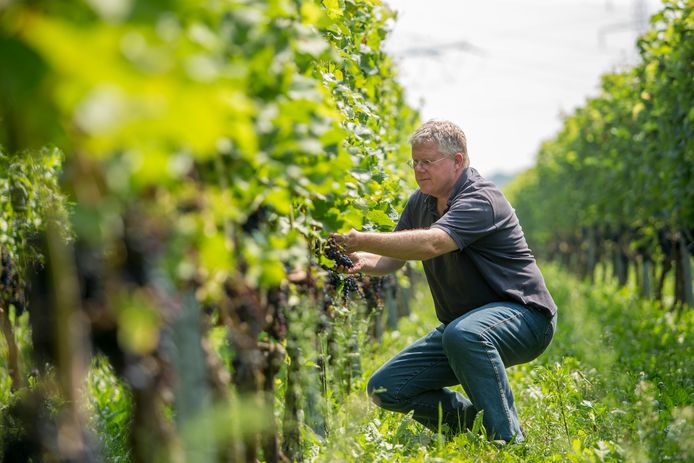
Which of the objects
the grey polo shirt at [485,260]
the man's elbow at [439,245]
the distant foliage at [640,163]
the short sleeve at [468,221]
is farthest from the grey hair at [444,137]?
the distant foliage at [640,163]

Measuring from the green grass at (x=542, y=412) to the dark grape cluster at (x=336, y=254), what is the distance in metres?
0.29

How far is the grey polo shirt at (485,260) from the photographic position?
404cm

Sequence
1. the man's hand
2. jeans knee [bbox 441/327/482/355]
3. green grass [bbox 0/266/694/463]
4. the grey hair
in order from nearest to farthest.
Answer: green grass [bbox 0/266/694/463], the man's hand, jeans knee [bbox 441/327/482/355], the grey hair

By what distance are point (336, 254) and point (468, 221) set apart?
0.76 m

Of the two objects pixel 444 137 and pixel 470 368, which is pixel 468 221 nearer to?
pixel 444 137

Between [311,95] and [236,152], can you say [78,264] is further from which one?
[311,95]

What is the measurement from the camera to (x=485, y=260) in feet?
13.7

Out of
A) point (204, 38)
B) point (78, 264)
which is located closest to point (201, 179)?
point (78, 264)

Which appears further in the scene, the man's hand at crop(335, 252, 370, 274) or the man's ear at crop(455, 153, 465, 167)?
the man's ear at crop(455, 153, 465, 167)

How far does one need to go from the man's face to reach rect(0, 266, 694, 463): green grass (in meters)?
0.81

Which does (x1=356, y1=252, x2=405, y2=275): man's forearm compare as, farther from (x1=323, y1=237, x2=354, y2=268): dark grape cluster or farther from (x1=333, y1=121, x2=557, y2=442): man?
(x1=323, y1=237, x2=354, y2=268): dark grape cluster

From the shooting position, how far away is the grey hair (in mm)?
4234

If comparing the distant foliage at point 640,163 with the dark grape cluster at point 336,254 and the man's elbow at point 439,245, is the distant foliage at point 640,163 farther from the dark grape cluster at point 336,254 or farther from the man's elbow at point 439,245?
the dark grape cluster at point 336,254

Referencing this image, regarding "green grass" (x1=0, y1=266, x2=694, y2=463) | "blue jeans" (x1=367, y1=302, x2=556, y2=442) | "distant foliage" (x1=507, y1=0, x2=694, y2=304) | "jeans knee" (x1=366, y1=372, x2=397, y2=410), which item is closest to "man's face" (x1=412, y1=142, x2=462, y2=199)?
"blue jeans" (x1=367, y1=302, x2=556, y2=442)
